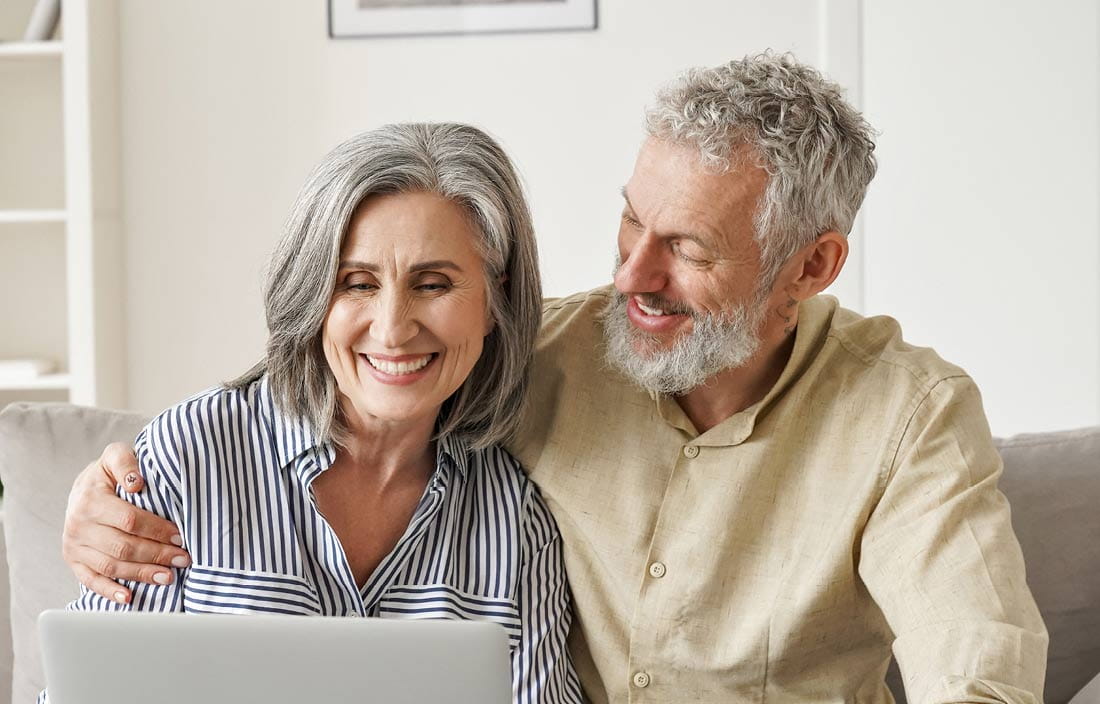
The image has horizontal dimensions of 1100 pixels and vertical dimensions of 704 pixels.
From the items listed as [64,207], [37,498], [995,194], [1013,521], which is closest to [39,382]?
[64,207]

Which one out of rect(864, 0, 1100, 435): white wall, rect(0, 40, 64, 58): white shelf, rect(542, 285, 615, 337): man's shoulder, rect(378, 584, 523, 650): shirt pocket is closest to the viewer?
rect(378, 584, 523, 650): shirt pocket

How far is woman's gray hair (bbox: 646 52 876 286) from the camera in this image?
155 cm

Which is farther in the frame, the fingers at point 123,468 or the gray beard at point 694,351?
the gray beard at point 694,351

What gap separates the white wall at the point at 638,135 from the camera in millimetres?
3215

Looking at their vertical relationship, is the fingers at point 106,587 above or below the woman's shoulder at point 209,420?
below

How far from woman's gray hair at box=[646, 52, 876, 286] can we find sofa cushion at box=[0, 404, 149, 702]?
3.23 feet

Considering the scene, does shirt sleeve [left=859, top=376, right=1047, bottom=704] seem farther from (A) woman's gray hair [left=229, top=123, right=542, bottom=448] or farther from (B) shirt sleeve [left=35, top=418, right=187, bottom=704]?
(B) shirt sleeve [left=35, top=418, right=187, bottom=704]

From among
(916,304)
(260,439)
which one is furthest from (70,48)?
(916,304)

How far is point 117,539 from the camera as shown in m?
1.42

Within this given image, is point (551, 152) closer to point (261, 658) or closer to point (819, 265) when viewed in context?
point (819, 265)

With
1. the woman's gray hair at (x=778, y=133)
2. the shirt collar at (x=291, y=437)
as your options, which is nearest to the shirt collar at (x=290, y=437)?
the shirt collar at (x=291, y=437)

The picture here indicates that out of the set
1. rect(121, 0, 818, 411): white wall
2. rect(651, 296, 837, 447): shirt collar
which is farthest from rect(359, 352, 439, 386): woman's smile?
rect(121, 0, 818, 411): white wall

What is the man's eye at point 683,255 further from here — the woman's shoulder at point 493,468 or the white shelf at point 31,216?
the white shelf at point 31,216

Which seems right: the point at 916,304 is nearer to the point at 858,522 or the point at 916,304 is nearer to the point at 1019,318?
the point at 1019,318
